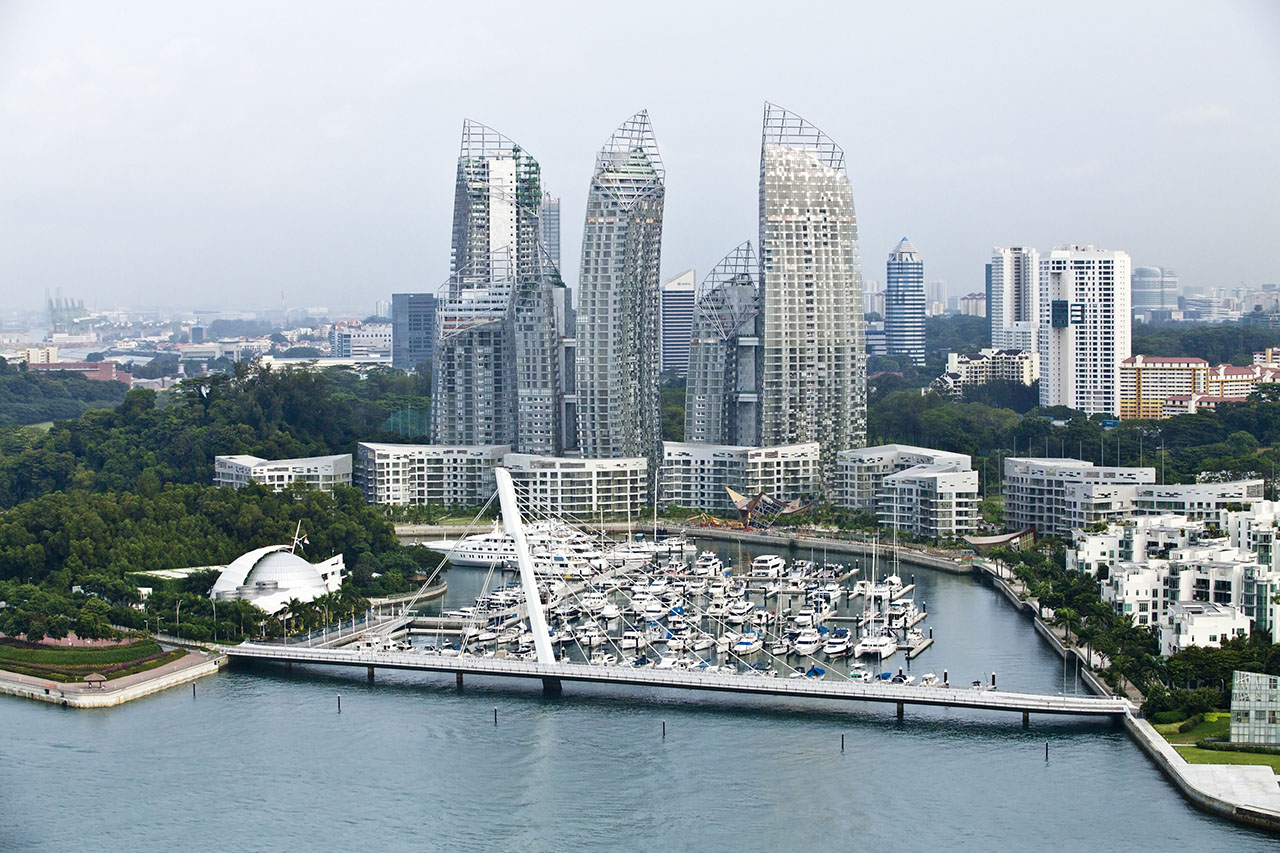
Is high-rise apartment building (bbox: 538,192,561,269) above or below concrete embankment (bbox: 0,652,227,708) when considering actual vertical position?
above

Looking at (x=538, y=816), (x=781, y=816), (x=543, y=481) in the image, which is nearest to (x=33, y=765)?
(x=538, y=816)

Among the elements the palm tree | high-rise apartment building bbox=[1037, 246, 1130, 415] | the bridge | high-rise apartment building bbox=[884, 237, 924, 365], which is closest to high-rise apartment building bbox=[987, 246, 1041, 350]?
high-rise apartment building bbox=[884, 237, 924, 365]

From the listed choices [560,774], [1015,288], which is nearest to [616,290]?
[560,774]

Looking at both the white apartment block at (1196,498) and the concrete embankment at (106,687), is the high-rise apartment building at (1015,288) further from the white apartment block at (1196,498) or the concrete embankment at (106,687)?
the concrete embankment at (106,687)

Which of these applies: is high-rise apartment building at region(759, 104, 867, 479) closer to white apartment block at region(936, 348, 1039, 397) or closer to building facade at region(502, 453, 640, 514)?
building facade at region(502, 453, 640, 514)

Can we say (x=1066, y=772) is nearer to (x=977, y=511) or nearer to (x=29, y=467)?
(x=977, y=511)

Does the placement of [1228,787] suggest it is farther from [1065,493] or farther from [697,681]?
[1065,493]

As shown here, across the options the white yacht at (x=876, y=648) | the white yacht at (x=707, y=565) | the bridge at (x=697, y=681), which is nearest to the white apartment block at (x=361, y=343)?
the white yacht at (x=707, y=565)
